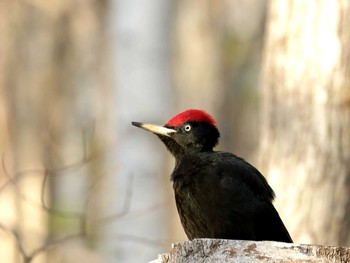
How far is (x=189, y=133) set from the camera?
711 cm

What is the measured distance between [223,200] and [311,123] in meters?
2.44

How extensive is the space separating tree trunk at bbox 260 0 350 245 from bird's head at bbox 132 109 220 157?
1.54 metres

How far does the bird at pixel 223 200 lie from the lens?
6297 mm

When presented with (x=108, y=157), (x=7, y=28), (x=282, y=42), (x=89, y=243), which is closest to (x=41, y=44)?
(x=7, y=28)

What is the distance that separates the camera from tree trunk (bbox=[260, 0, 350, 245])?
845 cm

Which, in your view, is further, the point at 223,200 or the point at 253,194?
the point at 253,194

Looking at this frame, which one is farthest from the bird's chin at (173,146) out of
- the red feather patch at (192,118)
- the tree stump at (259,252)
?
the tree stump at (259,252)

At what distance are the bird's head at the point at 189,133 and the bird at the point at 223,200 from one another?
0.49ft

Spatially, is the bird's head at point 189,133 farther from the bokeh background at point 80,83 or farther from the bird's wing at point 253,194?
the bokeh background at point 80,83

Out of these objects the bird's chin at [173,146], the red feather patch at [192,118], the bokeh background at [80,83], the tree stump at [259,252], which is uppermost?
the red feather patch at [192,118]

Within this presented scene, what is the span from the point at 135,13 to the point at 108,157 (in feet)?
6.24

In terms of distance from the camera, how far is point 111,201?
11594 mm

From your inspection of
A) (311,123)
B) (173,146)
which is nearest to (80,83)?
(311,123)

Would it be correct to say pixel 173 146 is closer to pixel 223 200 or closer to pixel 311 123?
pixel 223 200
